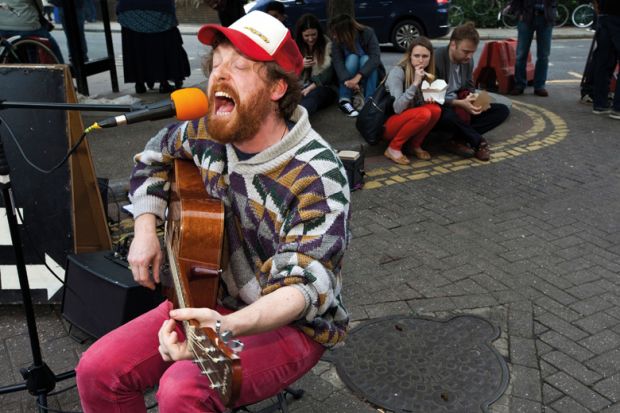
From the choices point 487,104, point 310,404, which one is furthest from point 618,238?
point 310,404

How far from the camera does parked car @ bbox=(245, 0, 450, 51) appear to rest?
13.5 meters

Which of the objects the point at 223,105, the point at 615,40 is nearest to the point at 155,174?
the point at 223,105

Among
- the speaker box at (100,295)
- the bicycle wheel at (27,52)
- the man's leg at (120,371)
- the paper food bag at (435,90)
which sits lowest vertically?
the speaker box at (100,295)

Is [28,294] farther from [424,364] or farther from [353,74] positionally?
[353,74]

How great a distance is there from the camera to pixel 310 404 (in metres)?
2.77

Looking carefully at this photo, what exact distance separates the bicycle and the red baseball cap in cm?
1986

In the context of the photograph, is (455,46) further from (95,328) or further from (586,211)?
(95,328)

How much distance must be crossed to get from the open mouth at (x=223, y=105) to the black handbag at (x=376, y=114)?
13.0ft

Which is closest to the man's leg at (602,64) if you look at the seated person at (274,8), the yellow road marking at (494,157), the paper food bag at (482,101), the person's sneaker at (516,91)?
the yellow road marking at (494,157)

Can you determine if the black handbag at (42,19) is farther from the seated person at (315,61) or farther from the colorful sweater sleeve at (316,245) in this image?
the colorful sweater sleeve at (316,245)

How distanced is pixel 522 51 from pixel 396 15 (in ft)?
18.2

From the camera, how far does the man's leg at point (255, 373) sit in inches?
70.3

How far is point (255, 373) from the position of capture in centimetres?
188

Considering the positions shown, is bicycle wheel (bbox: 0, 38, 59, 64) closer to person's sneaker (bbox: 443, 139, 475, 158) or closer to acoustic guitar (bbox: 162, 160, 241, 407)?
person's sneaker (bbox: 443, 139, 475, 158)
